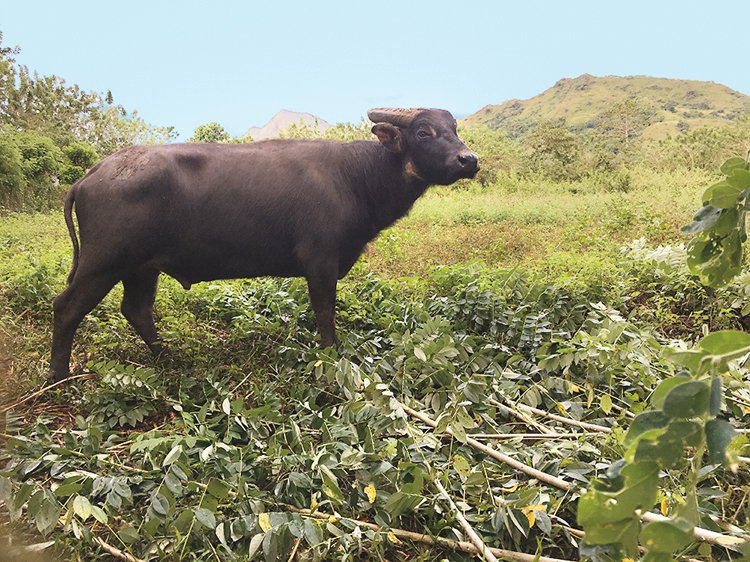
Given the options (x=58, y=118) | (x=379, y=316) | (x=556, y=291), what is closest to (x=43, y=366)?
(x=379, y=316)

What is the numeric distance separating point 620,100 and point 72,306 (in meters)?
18.2

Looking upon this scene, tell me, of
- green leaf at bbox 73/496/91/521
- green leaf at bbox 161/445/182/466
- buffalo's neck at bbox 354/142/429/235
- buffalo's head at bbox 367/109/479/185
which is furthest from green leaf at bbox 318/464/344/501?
buffalo's head at bbox 367/109/479/185

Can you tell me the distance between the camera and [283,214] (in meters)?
3.03

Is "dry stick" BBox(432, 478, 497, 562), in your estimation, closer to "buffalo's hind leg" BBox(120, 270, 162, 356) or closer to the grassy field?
the grassy field

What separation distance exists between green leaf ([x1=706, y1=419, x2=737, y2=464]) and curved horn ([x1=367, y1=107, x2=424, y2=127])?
3.20 m

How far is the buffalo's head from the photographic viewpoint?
3.29 metres

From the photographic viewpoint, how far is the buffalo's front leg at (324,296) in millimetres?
3033

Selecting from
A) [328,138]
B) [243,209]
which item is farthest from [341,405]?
[328,138]

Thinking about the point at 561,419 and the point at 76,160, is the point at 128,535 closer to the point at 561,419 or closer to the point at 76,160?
the point at 561,419

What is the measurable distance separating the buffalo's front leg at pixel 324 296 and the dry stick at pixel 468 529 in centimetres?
148

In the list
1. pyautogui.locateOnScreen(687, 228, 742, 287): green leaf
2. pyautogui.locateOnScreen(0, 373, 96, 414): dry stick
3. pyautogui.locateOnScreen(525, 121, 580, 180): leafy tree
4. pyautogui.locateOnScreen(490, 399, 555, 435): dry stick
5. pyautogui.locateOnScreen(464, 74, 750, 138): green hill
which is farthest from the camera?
pyautogui.locateOnScreen(464, 74, 750, 138): green hill

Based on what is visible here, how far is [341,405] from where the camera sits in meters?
2.32

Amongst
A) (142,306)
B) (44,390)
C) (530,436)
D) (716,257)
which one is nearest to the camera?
(716,257)

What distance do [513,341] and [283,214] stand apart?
1.53m
